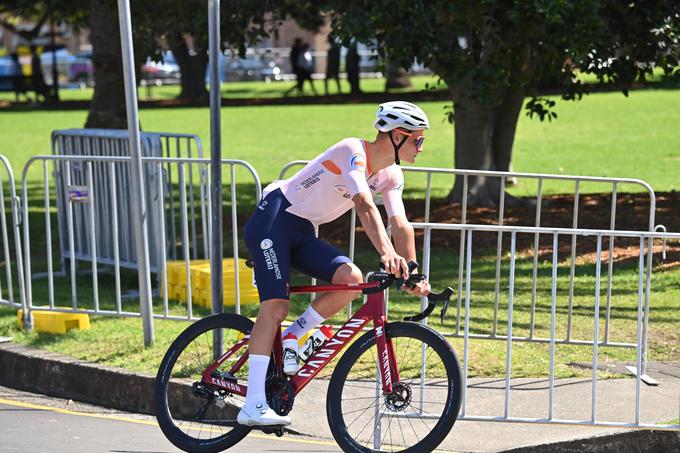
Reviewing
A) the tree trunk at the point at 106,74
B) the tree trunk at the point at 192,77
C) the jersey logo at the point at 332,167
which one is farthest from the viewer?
the tree trunk at the point at 192,77

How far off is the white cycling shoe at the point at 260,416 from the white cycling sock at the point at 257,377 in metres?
0.04

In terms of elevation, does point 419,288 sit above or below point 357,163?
below

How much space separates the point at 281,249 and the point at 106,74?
11.0 meters

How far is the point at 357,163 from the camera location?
586 cm

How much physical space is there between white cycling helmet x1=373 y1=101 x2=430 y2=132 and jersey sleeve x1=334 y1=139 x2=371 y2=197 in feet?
0.51

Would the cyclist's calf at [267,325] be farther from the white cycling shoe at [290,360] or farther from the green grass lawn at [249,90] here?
the green grass lawn at [249,90]

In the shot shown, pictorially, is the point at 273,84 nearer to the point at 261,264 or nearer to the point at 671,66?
the point at 671,66

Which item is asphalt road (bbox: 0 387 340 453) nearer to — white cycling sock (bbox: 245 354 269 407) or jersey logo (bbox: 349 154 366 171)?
white cycling sock (bbox: 245 354 269 407)

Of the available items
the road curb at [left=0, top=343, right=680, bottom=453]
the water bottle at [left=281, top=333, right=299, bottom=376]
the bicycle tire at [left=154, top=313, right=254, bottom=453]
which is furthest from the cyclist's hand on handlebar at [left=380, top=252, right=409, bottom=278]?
the road curb at [left=0, top=343, right=680, bottom=453]

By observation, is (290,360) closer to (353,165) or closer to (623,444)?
(353,165)

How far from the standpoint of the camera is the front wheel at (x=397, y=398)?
5.96 m

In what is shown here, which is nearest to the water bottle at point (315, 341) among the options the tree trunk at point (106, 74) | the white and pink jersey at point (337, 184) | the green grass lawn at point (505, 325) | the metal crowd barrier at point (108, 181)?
the white and pink jersey at point (337, 184)

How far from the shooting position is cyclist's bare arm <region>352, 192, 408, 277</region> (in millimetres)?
5707

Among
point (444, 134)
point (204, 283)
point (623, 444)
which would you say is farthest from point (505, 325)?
point (444, 134)
